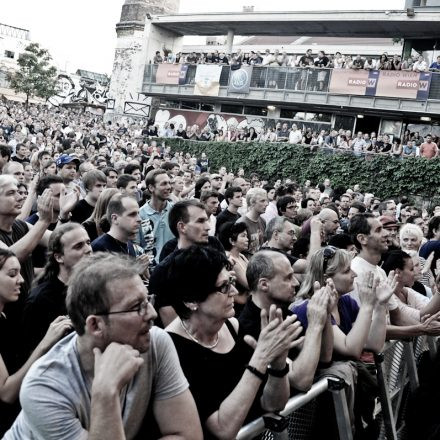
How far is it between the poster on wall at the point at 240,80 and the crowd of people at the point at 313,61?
0.35 m

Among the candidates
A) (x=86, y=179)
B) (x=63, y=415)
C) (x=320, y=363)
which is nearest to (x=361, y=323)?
(x=320, y=363)

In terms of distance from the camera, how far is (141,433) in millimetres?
2438

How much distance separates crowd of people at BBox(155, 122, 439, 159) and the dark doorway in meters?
1.71

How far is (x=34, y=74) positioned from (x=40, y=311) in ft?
193

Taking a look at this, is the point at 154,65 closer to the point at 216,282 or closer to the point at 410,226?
the point at 410,226

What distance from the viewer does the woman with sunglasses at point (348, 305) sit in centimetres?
397

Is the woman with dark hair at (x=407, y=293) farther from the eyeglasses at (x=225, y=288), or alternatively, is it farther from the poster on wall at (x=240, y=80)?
the poster on wall at (x=240, y=80)

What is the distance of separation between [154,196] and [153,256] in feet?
2.85

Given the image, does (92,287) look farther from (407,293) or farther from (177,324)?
(407,293)

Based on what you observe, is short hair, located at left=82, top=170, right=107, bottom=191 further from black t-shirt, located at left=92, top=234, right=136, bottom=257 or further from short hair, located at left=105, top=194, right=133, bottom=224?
black t-shirt, located at left=92, top=234, right=136, bottom=257

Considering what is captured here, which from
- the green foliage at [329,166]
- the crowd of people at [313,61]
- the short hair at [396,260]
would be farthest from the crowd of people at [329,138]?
the short hair at [396,260]

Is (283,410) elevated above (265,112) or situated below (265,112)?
below

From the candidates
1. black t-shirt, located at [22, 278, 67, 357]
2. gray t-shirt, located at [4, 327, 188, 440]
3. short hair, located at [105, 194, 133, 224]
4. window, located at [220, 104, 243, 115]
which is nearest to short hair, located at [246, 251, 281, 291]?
black t-shirt, located at [22, 278, 67, 357]

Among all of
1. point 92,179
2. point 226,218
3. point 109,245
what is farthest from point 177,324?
point 226,218
